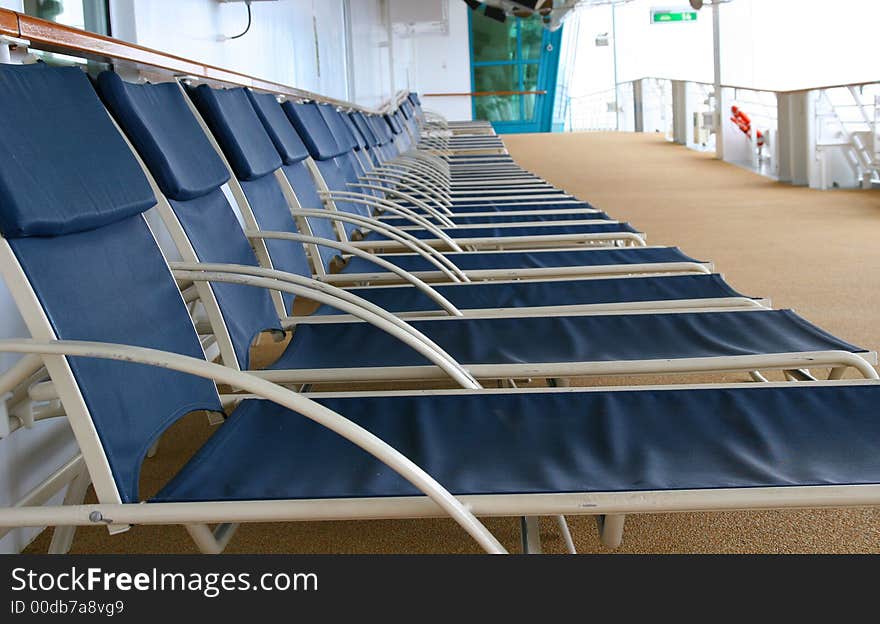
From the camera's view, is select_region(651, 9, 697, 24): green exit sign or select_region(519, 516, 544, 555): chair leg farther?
select_region(651, 9, 697, 24): green exit sign

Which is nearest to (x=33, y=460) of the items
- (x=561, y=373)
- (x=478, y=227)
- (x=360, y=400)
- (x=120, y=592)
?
(x=360, y=400)

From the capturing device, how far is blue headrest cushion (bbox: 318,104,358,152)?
4227 millimetres

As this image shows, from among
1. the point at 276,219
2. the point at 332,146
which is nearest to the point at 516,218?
the point at 332,146

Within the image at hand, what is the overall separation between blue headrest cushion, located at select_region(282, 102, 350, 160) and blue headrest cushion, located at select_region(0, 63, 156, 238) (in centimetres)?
192

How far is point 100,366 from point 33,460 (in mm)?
866

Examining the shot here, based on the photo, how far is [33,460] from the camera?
206 cm

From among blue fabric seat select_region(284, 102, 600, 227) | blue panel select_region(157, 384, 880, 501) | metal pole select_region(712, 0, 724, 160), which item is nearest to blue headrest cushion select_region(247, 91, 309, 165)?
blue fabric seat select_region(284, 102, 600, 227)

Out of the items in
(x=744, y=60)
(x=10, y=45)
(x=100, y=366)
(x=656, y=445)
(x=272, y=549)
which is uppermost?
(x=744, y=60)

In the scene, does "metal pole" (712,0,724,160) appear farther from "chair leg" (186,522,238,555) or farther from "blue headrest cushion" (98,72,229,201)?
"chair leg" (186,522,238,555)

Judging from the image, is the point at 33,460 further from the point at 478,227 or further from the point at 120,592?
the point at 478,227

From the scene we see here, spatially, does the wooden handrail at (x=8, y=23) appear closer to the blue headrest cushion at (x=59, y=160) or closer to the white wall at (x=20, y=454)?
the blue headrest cushion at (x=59, y=160)

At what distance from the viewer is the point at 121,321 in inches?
60.1

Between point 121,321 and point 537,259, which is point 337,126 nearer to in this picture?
point 537,259

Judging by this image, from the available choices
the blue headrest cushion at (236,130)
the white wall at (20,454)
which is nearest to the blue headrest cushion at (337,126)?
the blue headrest cushion at (236,130)
